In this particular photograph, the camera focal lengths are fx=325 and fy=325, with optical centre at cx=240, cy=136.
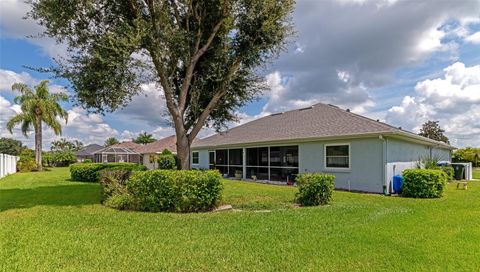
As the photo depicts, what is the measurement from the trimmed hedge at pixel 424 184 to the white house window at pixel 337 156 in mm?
3223

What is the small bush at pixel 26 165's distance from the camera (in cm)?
3466

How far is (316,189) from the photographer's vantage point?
10852mm

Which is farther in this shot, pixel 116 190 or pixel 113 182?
pixel 113 182

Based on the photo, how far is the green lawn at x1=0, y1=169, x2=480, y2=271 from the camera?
16.0 feet

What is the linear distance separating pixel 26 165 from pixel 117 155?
20.8 meters

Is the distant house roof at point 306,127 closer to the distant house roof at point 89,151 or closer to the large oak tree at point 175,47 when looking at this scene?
the large oak tree at point 175,47

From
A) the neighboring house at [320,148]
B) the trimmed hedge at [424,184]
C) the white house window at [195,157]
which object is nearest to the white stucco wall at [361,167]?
the neighboring house at [320,148]

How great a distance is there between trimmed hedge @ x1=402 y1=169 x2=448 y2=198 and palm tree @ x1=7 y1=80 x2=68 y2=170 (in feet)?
114

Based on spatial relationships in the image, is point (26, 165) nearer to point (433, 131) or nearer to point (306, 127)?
point (306, 127)

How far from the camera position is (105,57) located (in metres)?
10.1

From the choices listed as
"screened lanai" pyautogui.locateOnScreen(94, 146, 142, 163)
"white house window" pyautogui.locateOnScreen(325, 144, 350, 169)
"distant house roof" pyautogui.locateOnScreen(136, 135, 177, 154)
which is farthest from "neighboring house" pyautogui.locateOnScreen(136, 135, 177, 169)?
"white house window" pyautogui.locateOnScreen(325, 144, 350, 169)

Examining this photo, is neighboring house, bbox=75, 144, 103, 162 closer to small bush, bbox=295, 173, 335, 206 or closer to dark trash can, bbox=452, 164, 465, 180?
dark trash can, bbox=452, 164, 465, 180

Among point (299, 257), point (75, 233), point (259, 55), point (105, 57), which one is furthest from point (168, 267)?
point (259, 55)

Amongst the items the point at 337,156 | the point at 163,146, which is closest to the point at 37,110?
the point at 163,146
